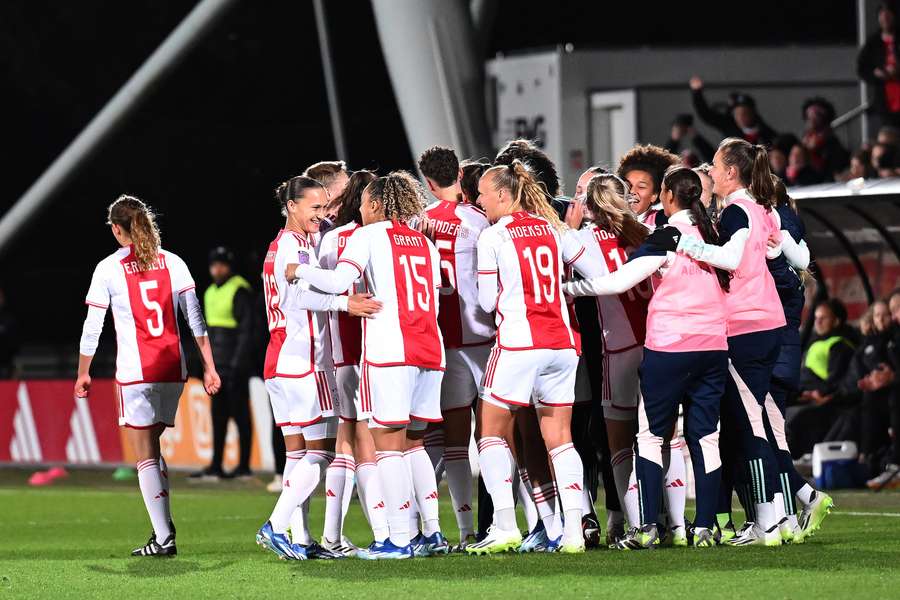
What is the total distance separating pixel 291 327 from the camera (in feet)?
31.4

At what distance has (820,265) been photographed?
16.7 meters

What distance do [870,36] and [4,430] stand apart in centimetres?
1078

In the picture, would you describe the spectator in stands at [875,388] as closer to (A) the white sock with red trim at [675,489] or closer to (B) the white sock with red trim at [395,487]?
(A) the white sock with red trim at [675,489]

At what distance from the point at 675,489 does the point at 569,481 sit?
30.8 inches

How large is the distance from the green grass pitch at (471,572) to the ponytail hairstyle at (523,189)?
1735 mm

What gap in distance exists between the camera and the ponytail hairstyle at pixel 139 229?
10039 millimetres

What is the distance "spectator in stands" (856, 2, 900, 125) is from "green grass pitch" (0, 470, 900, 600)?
289 inches

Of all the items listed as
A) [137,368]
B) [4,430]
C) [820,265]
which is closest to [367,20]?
[4,430]

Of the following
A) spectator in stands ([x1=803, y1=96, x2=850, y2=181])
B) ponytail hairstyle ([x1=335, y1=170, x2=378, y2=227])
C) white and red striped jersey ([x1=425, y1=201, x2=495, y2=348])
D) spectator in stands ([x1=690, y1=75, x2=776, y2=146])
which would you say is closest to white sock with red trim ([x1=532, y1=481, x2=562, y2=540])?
white and red striped jersey ([x1=425, y1=201, x2=495, y2=348])

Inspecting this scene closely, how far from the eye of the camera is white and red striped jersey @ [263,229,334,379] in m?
9.52

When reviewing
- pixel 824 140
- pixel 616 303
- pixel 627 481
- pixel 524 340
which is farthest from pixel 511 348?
pixel 824 140

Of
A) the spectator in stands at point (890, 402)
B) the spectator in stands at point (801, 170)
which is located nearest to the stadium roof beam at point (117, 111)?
the spectator in stands at point (801, 170)

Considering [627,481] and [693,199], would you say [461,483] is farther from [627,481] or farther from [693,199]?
[693,199]

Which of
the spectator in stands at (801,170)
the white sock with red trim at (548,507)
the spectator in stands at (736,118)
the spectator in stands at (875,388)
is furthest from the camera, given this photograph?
the spectator in stands at (736,118)
